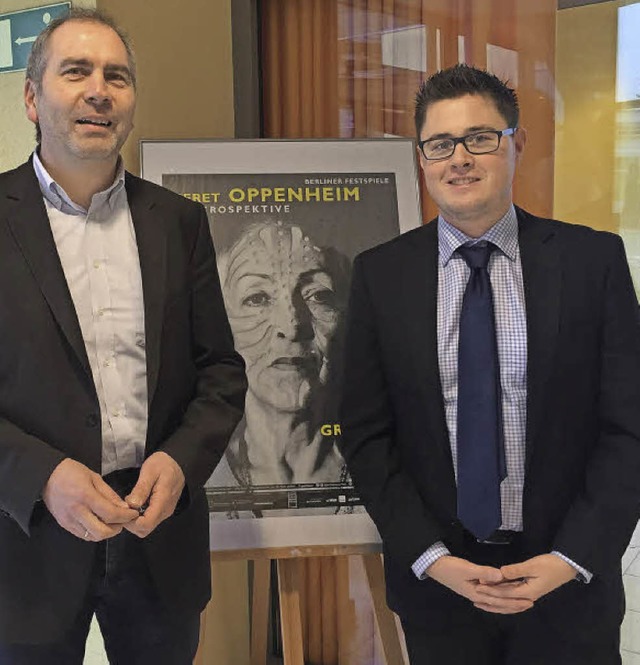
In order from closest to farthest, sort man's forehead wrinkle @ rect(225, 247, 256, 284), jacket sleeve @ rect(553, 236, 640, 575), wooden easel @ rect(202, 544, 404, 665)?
jacket sleeve @ rect(553, 236, 640, 575), wooden easel @ rect(202, 544, 404, 665), man's forehead wrinkle @ rect(225, 247, 256, 284)

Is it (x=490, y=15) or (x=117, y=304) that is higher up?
(x=490, y=15)

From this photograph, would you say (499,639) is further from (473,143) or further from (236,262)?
(236,262)

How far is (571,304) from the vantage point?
135cm

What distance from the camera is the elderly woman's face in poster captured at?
2.08 m

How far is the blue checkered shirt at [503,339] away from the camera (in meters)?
1.38

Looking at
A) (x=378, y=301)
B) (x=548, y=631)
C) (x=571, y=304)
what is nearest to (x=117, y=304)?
(x=378, y=301)

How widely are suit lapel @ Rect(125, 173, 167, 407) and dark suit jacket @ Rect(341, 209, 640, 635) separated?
0.34 meters

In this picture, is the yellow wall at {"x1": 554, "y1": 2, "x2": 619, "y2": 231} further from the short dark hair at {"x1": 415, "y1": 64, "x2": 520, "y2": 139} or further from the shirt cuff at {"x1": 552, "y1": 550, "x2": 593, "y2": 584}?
the shirt cuff at {"x1": 552, "y1": 550, "x2": 593, "y2": 584}

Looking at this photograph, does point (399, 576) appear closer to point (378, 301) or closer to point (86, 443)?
point (378, 301)

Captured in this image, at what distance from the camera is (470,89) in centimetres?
139

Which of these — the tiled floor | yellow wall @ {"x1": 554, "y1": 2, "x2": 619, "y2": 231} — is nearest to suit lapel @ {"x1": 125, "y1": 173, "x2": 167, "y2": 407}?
yellow wall @ {"x1": 554, "y1": 2, "x2": 619, "y2": 231}

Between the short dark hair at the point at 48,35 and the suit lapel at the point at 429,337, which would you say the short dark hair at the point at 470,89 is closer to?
the suit lapel at the point at 429,337

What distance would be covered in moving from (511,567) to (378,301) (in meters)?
0.50

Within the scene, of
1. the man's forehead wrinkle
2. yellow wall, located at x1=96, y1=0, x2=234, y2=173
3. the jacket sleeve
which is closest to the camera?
the jacket sleeve
